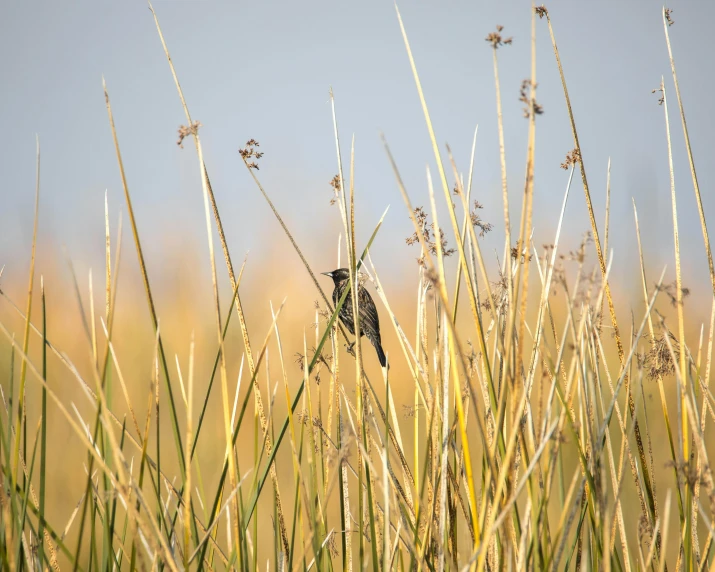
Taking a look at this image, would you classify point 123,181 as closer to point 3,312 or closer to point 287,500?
point 287,500

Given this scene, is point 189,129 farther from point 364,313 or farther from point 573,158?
point 364,313

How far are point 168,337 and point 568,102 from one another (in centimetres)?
453

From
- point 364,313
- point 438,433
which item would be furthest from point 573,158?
point 364,313

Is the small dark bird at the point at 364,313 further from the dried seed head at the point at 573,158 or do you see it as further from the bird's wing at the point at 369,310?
the dried seed head at the point at 573,158

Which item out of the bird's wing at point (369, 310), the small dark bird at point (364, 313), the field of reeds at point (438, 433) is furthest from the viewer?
the bird's wing at point (369, 310)

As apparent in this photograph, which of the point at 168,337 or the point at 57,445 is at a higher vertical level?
the point at 168,337

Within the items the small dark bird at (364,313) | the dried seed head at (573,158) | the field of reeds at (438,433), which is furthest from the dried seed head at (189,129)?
the small dark bird at (364,313)

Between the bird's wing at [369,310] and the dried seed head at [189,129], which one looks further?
the bird's wing at [369,310]

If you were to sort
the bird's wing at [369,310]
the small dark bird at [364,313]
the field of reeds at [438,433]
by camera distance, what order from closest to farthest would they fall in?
the field of reeds at [438,433]
the small dark bird at [364,313]
the bird's wing at [369,310]

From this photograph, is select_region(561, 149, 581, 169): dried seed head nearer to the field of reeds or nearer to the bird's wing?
the field of reeds

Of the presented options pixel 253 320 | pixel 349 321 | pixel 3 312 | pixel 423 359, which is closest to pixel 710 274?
pixel 423 359

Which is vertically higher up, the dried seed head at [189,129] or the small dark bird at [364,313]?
the dried seed head at [189,129]

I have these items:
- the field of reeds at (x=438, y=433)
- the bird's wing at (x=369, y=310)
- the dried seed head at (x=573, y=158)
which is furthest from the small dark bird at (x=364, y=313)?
the dried seed head at (x=573, y=158)

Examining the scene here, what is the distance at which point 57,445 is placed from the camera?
454 centimetres
